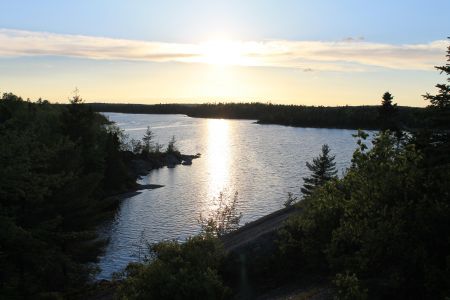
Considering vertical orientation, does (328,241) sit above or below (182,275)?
above

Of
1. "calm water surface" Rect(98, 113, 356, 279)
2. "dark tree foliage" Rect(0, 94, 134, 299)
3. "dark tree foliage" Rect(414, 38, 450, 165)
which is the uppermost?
"dark tree foliage" Rect(414, 38, 450, 165)

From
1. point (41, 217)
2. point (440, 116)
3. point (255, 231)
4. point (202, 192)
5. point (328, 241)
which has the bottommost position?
point (202, 192)

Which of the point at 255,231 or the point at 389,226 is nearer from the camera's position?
the point at 389,226

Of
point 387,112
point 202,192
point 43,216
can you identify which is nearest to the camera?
point 43,216

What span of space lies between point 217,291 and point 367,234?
5159 millimetres

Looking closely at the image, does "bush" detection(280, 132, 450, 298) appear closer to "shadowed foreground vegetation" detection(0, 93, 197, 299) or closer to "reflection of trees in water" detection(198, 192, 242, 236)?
"reflection of trees in water" detection(198, 192, 242, 236)

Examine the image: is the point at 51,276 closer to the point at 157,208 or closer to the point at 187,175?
the point at 157,208

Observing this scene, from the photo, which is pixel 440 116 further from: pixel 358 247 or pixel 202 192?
pixel 202 192

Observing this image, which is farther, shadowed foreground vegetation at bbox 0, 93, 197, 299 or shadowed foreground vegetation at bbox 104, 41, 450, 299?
shadowed foreground vegetation at bbox 0, 93, 197, 299

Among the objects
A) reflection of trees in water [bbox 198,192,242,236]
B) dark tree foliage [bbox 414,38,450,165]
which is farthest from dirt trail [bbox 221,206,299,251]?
dark tree foliage [bbox 414,38,450,165]

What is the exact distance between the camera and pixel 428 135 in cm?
1925

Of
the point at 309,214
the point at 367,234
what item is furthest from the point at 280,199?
the point at 367,234

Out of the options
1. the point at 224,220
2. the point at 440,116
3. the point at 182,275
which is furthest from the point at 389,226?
the point at 224,220

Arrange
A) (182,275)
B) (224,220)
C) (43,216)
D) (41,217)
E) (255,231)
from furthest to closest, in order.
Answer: (224,220)
(43,216)
(41,217)
(255,231)
(182,275)
